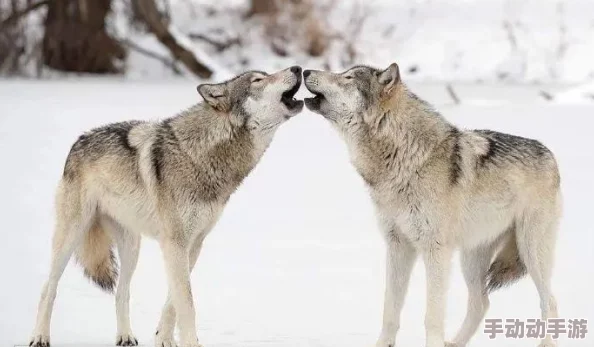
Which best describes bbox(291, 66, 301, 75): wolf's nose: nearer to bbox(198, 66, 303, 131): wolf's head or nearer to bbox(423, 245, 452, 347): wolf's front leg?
bbox(198, 66, 303, 131): wolf's head

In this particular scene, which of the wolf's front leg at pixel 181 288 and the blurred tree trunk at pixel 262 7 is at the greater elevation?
the blurred tree trunk at pixel 262 7

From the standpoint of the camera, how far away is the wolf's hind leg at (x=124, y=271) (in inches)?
213

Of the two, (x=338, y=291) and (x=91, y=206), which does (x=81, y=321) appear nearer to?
(x=91, y=206)

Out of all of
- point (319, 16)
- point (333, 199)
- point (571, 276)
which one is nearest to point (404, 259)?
point (571, 276)

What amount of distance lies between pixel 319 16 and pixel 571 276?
15138mm

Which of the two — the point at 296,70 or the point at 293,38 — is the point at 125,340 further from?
the point at 293,38

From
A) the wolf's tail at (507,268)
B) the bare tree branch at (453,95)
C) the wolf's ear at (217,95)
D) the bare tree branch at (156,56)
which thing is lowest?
the wolf's tail at (507,268)

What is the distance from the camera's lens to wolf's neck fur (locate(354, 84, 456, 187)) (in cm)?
512

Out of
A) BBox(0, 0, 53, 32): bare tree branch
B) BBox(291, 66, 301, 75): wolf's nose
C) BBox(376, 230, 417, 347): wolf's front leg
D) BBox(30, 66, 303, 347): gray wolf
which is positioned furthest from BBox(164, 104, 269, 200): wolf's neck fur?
BBox(0, 0, 53, 32): bare tree branch

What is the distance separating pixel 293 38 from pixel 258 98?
16.2 meters

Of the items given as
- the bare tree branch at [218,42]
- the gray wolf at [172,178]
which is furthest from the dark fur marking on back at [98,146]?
the bare tree branch at [218,42]

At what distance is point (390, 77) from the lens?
16.9 feet

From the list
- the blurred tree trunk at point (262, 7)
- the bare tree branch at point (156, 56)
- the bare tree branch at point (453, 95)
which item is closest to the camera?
the bare tree branch at point (453, 95)

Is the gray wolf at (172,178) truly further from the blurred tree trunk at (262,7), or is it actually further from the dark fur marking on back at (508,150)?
the blurred tree trunk at (262,7)
